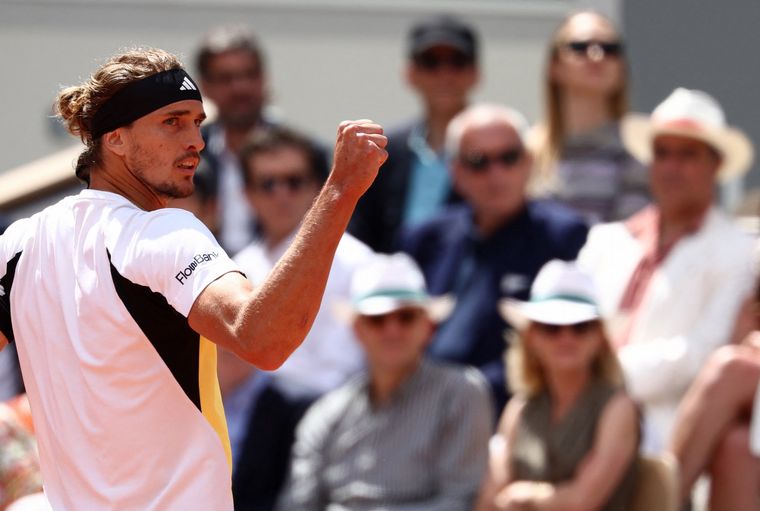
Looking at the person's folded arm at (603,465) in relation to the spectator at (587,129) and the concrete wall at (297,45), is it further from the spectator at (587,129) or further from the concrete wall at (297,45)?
the concrete wall at (297,45)

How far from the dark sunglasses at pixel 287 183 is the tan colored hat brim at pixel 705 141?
143 centimetres

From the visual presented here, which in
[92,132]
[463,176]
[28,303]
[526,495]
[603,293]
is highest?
[92,132]

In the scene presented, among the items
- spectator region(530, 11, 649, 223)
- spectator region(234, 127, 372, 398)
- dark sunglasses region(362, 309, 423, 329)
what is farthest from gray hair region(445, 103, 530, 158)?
dark sunglasses region(362, 309, 423, 329)

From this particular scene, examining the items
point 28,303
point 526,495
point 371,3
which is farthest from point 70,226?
point 371,3

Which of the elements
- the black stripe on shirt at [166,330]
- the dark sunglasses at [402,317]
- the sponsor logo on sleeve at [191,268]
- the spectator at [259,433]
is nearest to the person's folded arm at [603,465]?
the dark sunglasses at [402,317]

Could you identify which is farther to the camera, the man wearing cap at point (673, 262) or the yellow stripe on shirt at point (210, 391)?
the man wearing cap at point (673, 262)

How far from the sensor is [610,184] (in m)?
6.72

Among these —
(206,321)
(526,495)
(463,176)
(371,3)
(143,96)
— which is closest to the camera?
(206,321)

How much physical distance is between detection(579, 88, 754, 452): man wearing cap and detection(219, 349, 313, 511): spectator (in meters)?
1.36

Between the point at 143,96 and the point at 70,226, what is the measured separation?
12.0 inches

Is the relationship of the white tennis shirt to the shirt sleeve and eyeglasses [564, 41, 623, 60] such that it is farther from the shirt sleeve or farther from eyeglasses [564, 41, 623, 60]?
eyeglasses [564, 41, 623, 60]

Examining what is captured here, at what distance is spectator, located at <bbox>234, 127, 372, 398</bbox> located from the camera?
20.9ft

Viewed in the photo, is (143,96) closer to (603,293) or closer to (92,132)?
(92,132)

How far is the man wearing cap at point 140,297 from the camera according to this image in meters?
2.81
